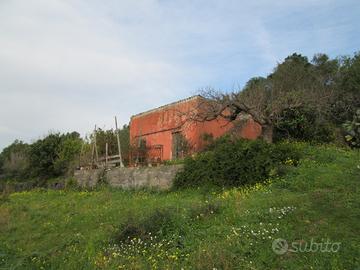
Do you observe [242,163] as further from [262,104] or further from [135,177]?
[135,177]

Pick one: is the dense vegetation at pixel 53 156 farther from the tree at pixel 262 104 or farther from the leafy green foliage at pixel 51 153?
the tree at pixel 262 104

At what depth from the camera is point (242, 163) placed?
1313 cm

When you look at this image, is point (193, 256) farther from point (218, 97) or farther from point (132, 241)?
point (218, 97)

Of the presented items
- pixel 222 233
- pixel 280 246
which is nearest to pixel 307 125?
pixel 222 233

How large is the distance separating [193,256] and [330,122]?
47.1 feet

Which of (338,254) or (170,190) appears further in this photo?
(170,190)

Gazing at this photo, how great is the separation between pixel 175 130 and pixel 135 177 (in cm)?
482

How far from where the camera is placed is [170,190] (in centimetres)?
1544

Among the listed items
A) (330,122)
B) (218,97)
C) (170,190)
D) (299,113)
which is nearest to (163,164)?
(170,190)

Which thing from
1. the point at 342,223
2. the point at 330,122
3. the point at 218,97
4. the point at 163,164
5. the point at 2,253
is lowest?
the point at 2,253

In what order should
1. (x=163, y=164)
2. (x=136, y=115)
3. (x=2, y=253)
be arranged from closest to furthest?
(x=2, y=253) < (x=163, y=164) < (x=136, y=115)

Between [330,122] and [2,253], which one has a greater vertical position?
[330,122]

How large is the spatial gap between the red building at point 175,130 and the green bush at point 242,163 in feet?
14.2

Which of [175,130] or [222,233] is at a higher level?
[175,130]
